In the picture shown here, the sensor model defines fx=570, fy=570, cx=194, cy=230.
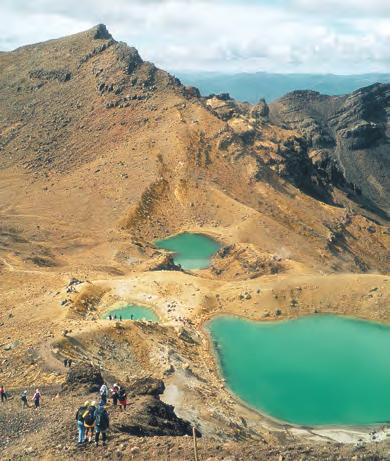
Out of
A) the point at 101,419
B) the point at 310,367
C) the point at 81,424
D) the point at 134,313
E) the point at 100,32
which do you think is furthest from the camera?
the point at 100,32

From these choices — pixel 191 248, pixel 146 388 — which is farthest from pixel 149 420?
pixel 191 248

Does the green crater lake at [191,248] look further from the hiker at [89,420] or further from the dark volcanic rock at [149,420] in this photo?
the hiker at [89,420]

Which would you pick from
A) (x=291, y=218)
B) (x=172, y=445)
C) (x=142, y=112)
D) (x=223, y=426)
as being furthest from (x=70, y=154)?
(x=172, y=445)

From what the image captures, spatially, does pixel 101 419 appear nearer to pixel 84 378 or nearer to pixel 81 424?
pixel 81 424

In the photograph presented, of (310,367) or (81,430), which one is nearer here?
(81,430)

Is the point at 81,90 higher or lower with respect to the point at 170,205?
higher

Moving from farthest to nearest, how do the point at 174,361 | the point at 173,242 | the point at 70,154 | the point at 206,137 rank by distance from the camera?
the point at 70,154, the point at 206,137, the point at 173,242, the point at 174,361

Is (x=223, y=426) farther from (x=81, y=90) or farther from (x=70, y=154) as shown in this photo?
(x=81, y=90)
